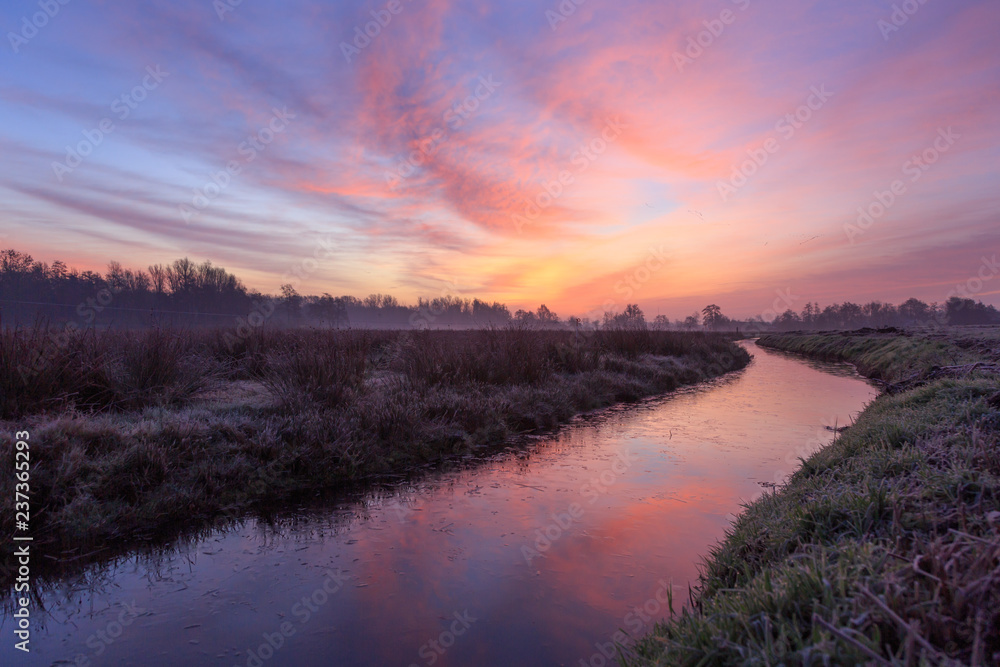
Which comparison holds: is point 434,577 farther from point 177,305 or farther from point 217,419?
point 177,305

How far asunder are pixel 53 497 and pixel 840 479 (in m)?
7.55

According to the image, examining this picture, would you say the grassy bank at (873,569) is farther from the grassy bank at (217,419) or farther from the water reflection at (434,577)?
the grassy bank at (217,419)

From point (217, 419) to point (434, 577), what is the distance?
4487mm

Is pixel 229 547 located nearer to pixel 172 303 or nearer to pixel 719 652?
pixel 719 652

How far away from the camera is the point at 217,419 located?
6.54 metres

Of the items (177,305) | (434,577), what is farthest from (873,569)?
(177,305)

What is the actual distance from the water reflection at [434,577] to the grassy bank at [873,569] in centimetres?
99

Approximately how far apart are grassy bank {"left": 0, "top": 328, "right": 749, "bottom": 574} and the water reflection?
2.67ft

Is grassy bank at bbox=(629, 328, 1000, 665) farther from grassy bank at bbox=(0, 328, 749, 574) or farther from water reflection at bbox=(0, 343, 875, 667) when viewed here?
grassy bank at bbox=(0, 328, 749, 574)

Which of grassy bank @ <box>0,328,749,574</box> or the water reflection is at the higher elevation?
grassy bank @ <box>0,328,749,574</box>

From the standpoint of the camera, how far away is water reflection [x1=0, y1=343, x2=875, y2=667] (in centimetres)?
321

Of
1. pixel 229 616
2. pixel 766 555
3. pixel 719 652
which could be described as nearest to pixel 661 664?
pixel 719 652

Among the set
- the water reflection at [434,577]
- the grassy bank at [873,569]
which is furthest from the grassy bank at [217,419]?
the grassy bank at [873,569]

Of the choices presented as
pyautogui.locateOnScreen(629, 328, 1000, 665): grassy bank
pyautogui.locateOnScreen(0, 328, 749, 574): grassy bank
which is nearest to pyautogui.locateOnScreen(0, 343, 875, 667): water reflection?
pyautogui.locateOnScreen(0, 328, 749, 574): grassy bank
